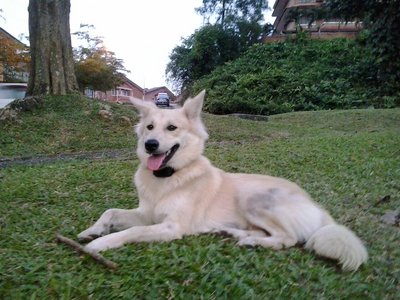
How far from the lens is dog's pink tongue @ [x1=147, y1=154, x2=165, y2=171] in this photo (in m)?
3.64

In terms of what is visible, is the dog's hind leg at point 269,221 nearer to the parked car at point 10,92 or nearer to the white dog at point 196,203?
the white dog at point 196,203

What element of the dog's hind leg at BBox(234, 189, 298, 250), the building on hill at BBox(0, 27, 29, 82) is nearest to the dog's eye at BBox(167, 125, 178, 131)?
the dog's hind leg at BBox(234, 189, 298, 250)

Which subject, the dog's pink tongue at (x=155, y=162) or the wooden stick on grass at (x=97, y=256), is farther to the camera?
the dog's pink tongue at (x=155, y=162)

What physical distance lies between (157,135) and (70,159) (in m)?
4.86

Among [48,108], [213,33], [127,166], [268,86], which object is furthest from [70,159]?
[213,33]

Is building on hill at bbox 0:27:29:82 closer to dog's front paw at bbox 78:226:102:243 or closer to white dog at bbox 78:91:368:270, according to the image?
white dog at bbox 78:91:368:270

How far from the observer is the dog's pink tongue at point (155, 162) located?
12.0 feet

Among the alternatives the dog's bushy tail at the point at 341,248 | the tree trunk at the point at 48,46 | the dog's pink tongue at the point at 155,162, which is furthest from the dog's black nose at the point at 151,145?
the tree trunk at the point at 48,46

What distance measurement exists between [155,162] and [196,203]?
529mm

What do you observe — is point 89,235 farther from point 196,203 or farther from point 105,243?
point 196,203

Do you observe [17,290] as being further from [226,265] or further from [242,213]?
[242,213]

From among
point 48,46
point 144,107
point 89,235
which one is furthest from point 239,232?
point 48,46

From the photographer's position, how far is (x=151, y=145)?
11.7ft

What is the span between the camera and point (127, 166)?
675 centimetres
